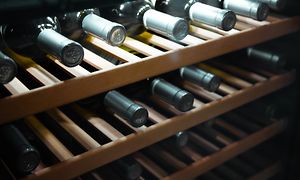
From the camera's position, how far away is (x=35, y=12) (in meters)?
0.65

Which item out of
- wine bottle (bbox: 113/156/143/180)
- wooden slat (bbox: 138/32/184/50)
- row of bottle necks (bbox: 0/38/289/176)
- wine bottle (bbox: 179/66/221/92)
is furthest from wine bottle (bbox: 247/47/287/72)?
wine bottle (bbox: 113/156/143/180)

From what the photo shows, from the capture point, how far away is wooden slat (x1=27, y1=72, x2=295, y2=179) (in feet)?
2.14

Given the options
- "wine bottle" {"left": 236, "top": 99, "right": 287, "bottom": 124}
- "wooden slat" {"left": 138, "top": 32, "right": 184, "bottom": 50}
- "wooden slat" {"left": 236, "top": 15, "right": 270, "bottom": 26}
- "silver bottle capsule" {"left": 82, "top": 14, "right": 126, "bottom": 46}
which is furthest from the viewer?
"wine bottle" {"left": 236, "top": 99, "right": 287, "bottom": 124}

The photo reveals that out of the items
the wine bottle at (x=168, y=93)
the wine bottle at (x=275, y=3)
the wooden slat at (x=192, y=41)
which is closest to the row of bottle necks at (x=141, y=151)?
the wine bottle at (x=168, y=93)

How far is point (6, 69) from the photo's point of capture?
0.53 metres

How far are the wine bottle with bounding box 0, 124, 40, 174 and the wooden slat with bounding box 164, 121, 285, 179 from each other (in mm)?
349

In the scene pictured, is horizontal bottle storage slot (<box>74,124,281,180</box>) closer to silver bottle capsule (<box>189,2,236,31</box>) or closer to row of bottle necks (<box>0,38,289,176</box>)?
row of bottle necks (<box>0,38,289,176</box>)

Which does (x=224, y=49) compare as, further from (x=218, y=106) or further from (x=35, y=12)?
(x=35, y=12)

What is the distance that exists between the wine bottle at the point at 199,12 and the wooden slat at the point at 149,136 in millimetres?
194

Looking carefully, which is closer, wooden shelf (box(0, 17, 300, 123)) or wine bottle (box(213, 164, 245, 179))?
wooden shelf (box(0, 17, 300, 123))

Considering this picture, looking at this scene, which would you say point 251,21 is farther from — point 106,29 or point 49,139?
point 49,139

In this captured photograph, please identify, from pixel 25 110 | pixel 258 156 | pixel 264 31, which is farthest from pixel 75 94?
pixel 258 156

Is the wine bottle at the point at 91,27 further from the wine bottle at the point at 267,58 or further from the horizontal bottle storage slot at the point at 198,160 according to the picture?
the wine bottle at the point at 267,58

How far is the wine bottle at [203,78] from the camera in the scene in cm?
84
